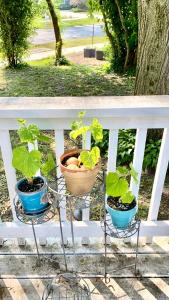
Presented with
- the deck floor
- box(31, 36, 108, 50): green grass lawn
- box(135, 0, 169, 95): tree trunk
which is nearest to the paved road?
box(31, 36, 108, 50): green grass lawn

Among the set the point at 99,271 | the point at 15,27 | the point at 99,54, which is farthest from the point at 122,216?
the point at 99,54

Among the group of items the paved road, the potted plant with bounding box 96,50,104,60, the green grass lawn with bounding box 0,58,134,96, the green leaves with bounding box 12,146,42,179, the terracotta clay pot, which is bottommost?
the paved road

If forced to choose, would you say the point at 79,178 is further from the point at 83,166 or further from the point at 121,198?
the point at 121,198

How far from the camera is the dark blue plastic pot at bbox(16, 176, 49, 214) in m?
1.24

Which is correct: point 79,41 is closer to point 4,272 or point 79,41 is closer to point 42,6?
point 42,6

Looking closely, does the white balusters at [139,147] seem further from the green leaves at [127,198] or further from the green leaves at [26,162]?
the green leaves at [26,162]

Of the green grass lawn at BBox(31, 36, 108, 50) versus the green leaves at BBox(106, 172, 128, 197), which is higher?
the green leaves at BBox(106, 172, 128, 197)

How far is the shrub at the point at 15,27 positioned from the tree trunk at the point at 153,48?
4.44 meters

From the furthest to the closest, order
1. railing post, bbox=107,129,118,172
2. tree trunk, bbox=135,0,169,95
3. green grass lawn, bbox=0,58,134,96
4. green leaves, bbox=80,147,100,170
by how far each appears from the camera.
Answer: green grass lawn, bbox=0,58,134,96, tree trunk, bbox=135,0,169,95, railing post, bbox=107,129,118,172, green leaves, bbox=80,147,100,170

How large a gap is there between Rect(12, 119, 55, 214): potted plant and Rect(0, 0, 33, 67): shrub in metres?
5.53

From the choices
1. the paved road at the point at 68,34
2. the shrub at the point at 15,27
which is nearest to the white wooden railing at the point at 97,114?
the shrub at the point at 15,27

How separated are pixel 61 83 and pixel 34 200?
158 inches

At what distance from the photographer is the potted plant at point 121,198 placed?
47.3 inches

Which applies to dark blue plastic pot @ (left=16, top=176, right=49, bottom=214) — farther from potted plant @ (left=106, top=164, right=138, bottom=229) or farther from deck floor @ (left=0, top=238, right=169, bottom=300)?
deck floor @ (left=0, top=238, right=169, bottom=300)
